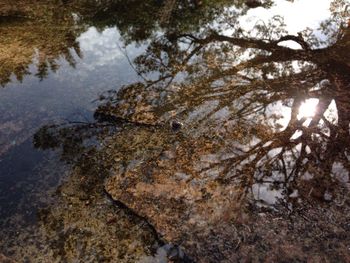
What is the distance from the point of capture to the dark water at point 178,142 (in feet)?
8.14

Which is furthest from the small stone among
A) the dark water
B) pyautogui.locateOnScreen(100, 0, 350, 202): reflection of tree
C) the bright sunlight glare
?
the bright sunlight glare

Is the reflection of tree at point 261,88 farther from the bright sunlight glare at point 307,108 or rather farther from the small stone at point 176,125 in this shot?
the small stone at point 176,125

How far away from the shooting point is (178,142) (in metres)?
3.31

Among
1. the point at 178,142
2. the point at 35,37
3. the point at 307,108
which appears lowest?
the point at 178,142

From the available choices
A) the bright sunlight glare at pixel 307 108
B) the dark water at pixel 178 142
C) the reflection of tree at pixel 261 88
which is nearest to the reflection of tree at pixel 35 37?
the dark water at pixel 178 142

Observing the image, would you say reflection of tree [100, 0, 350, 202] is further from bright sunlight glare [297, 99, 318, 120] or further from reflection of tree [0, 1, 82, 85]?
reflection of tree [0, 1, 82, 85]

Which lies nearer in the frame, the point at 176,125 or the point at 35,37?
the point at 176,125

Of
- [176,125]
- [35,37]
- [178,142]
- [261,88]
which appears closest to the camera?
[178,142]

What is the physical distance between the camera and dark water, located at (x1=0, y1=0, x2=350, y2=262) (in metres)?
2.48

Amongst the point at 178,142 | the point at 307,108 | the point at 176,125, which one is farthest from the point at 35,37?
the point at 307,108

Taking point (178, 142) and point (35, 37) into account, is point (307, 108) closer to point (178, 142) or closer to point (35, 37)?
point (178, 142)

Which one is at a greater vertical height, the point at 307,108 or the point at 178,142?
the point at 307,108

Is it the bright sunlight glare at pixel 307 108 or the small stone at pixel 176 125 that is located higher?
the bright sunlight glare at pixel 307 108

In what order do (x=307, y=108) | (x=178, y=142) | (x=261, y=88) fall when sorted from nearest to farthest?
1. (x=178, y=142)
2. (x=307, y=108)
3. (x=261, y=88)
